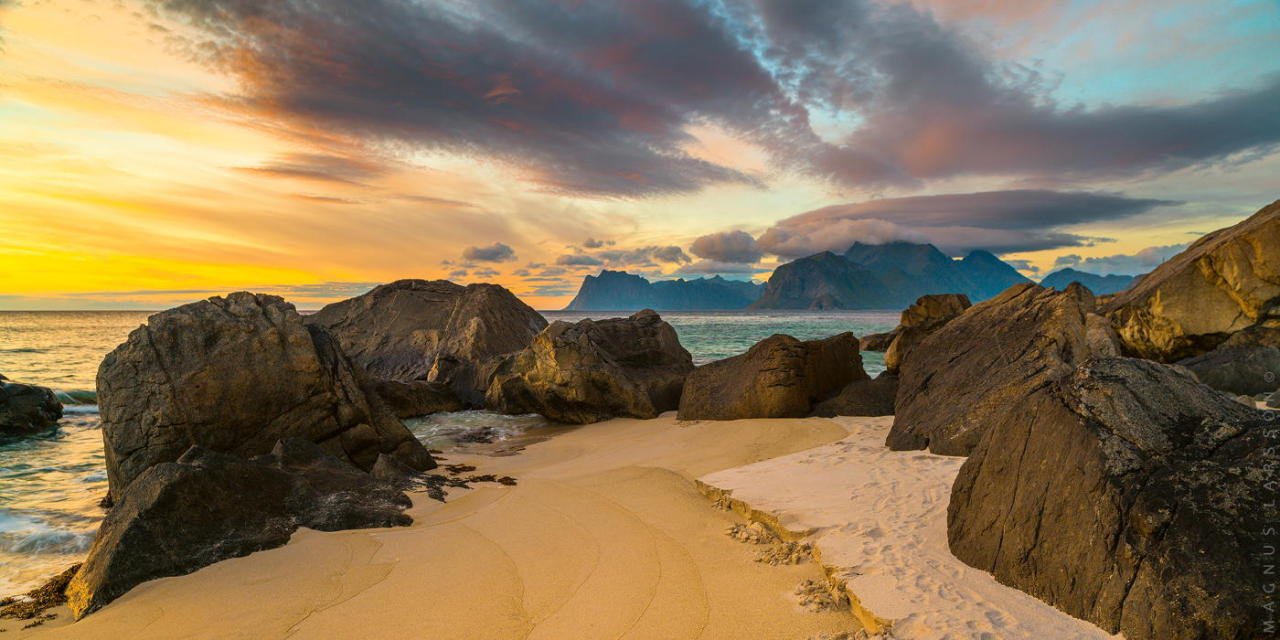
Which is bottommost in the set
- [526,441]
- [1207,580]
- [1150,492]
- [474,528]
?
[526,441]

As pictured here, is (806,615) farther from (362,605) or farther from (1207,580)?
(362,605)

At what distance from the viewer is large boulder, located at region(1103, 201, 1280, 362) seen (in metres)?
14.5

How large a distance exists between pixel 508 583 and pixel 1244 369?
15.7 metres

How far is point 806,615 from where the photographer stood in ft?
13.2

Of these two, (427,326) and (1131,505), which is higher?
(1131,505)

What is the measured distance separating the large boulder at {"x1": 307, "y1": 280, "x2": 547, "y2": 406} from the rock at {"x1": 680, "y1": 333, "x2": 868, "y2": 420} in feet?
30.1

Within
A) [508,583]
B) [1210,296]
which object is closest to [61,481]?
[508,583]

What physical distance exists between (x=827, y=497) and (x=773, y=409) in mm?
5962

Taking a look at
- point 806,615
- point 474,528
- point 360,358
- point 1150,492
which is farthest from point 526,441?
point 360,358

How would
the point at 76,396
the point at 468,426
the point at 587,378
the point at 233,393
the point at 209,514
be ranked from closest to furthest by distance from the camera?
the point at 209,514, the point at 233,393, the point at 587,378, the point at 468,426, the point at 76,396

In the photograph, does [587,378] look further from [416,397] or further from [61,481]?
[61,481]

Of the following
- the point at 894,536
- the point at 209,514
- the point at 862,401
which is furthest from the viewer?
the point at 862,401

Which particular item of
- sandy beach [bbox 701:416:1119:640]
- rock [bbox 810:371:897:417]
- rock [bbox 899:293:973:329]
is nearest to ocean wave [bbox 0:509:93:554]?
sandy beach [bbox 701:416:1119:640]

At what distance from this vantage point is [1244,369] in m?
12.6
